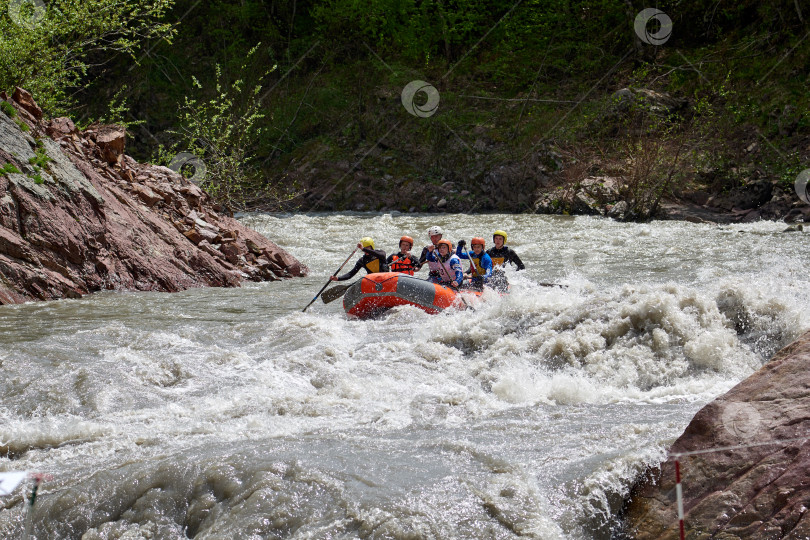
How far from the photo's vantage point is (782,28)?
18.9 m

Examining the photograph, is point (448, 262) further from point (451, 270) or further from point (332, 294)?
point (332, 294)

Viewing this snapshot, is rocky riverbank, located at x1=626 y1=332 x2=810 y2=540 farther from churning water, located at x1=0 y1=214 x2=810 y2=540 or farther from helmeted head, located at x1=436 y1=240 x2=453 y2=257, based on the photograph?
helmeted head, located at x1=436 y1=240 x2=453 y2=257

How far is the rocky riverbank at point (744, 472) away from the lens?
9.12 ft

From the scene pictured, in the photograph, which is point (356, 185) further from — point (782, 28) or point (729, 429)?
point (729, 429)

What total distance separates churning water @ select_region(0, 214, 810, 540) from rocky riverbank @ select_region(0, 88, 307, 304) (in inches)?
19.2

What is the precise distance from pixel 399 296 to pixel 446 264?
1.26 meters

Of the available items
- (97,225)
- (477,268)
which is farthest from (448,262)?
(97,225)

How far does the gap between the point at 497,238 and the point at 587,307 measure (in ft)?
12.8

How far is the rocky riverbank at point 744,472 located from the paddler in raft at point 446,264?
5921 mm

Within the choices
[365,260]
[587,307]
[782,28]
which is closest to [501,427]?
[587,307]

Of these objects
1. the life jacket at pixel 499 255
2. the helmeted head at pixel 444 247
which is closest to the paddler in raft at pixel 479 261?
the helmeted head at pixel 444 247

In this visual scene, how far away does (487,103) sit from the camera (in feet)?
72.0

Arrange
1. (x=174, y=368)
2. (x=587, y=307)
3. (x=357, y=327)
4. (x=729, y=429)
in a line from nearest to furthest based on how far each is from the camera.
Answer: (x=729, y=429) → (x=174, y=368) → (x=587, y=307) → (x=357, y=327)

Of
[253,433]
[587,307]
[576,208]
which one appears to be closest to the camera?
[253,433]
